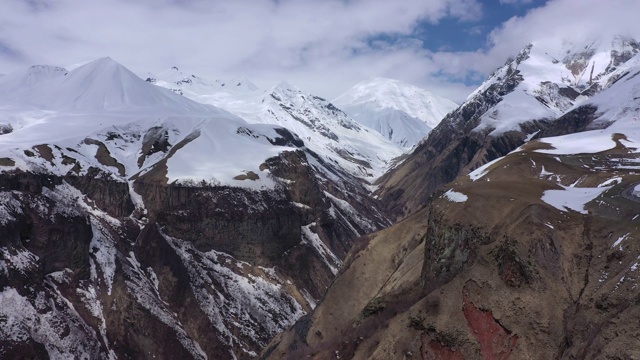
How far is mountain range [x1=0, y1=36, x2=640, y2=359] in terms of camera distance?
133ft

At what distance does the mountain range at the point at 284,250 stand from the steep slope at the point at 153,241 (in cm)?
37

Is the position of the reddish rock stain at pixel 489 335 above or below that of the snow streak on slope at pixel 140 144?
below

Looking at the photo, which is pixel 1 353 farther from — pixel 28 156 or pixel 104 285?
pixel 28 156

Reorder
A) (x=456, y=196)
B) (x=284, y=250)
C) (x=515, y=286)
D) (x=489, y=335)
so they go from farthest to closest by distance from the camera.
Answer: (x=284, y=250), (x=456, y=196), (x=515, y=286), (x=489, y=335)

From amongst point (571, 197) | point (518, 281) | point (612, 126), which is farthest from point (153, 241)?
point (612, 126)

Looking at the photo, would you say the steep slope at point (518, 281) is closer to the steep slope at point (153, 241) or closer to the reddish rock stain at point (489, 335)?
the reddish rock stain at point (489, 335)

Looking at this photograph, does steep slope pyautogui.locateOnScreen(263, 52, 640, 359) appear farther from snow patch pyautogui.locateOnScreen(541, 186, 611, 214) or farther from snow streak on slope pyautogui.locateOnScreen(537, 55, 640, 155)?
snow streak on slope pyautogui.locateOnScreen(537, 55, 640, 155)

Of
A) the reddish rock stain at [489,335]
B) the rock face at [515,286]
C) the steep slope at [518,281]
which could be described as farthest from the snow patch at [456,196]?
the reddish rock stain at [489,335]

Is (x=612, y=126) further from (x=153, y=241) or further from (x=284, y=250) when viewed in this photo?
(x=153, y=241)

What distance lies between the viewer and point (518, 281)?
1618 inches

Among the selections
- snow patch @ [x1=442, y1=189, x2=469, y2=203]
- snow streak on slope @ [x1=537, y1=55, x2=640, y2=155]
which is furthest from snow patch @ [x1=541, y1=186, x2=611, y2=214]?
snow streak on slope @ [x1=537, y1=55, x2=640, y2=155]

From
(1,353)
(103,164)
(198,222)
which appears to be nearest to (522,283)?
(1,353)

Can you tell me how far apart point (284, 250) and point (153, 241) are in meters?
29.4

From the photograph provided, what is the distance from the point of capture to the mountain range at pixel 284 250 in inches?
1597
